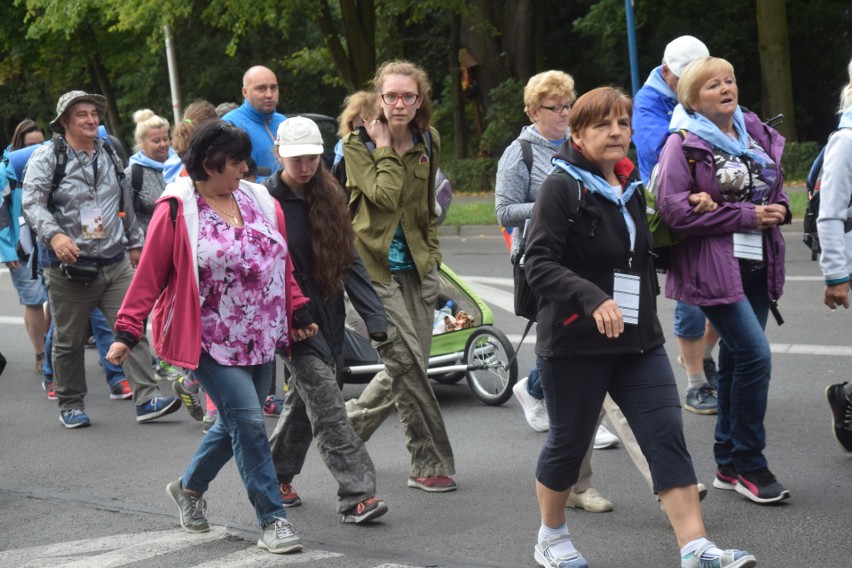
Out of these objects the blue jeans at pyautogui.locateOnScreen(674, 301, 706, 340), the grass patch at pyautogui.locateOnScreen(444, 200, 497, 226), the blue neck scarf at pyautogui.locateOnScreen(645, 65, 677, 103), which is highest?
the blue neck scarf at pyautogui.locateOnScreen(645, 65, 677, 103)

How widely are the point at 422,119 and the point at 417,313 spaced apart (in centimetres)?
93

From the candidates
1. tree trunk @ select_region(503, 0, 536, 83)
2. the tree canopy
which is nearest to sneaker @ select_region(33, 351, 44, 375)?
the tree canopy

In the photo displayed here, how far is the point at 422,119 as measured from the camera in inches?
236

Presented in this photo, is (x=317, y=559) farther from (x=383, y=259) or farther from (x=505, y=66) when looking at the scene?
(x=505, y=66)

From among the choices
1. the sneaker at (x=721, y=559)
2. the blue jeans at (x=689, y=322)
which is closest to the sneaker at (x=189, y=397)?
the blue jeans at (x=689, y=322)

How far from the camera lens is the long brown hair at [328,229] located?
5.56 m

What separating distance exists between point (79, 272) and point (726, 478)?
433 centimetres

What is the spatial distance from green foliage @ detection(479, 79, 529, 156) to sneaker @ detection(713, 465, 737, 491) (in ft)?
69.0

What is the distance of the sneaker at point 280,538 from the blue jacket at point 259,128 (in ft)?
10.8

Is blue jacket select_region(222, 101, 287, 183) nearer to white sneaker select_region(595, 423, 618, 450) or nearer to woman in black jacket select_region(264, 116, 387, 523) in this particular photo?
woman in black jacket select_region(264, 116, 387, 523)

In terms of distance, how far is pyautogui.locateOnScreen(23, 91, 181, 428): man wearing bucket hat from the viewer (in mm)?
7887

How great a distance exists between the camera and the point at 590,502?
558 cm

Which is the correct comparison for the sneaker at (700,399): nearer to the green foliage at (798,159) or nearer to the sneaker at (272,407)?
the sneaker at (272,407)

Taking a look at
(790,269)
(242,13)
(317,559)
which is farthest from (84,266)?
(242,13)
